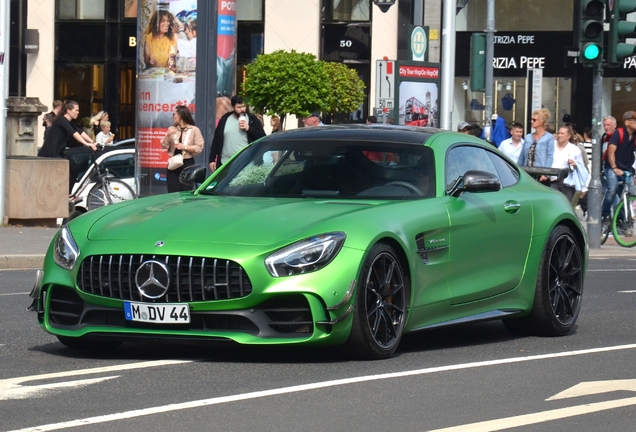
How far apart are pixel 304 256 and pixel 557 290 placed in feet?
8.87

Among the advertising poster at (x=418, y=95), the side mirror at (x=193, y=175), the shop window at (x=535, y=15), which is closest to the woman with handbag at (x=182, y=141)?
the advertising poster at (x=418, y=95)

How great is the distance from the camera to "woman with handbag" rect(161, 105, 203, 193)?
17.6 metres

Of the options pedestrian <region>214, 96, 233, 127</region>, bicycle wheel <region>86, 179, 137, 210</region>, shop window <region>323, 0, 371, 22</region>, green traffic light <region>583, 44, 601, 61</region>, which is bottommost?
bicycle wheel <region>86, 179, 137, 210</region>

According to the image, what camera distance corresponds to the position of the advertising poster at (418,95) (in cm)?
2345

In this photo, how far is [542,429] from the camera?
599 centimetres

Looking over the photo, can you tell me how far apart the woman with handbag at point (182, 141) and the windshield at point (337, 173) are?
8589 millimetres

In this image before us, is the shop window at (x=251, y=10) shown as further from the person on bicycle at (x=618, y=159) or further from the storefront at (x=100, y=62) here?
the person on bicycle at (x=618, y=159)

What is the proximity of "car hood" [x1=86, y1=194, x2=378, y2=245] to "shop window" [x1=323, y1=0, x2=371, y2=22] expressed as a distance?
36.0 m

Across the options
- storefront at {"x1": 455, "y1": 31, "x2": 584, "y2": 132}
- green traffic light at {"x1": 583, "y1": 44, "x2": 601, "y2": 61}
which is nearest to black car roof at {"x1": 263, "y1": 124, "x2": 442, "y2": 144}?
green traffic light at {"x1": 583, "y1": 44, "x2": 601, "y2": 61}

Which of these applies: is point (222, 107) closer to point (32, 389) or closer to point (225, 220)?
point (225, 220)

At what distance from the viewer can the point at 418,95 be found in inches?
939

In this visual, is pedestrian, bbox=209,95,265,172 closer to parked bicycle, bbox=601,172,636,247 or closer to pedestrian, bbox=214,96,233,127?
pedestrian, bbox=214,96,233,127

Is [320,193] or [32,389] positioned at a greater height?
[320,193]

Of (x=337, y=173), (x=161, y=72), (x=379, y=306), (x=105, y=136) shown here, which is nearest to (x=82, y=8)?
(x=105, y=136)
